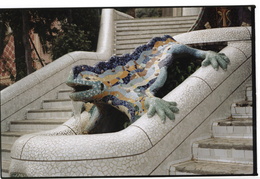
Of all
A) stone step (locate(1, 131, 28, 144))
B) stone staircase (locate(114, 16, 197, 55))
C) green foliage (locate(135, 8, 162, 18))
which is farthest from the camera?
stone staircase (locate(114, 16, 197, 55))

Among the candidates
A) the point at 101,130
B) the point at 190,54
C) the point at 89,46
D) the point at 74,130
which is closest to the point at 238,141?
the point at 190,54

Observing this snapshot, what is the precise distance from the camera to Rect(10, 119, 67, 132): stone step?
6.07m

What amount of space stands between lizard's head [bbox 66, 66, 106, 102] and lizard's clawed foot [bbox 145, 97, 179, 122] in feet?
2.32

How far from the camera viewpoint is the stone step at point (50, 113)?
6.50 meters

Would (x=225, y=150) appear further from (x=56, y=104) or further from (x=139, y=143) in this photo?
(x=56, y=104)

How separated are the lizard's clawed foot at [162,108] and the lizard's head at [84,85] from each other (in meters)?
0.71

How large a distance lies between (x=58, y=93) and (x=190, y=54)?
10.6 ft

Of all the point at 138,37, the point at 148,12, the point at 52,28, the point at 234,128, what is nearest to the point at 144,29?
the point at 138,37

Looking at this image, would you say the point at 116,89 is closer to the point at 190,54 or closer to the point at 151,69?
the point at 151,69

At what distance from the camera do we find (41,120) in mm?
6473

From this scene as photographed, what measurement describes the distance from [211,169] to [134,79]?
1666 mm

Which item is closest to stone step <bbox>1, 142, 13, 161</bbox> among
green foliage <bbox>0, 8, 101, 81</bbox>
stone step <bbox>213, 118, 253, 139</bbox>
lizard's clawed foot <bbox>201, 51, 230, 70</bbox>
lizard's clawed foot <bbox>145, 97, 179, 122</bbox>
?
green foliage <bbox>0, 8, 101, 81</bbox>

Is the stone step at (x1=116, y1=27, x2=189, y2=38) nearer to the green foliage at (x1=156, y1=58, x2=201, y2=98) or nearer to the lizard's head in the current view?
the green foliage at (x1=156, y1=58, x2=201, y2=98)

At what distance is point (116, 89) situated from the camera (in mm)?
4812
